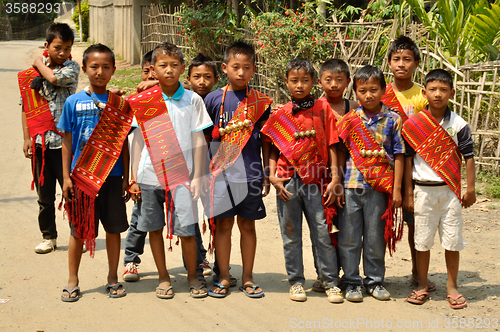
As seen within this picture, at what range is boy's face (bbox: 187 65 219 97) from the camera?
3.87m

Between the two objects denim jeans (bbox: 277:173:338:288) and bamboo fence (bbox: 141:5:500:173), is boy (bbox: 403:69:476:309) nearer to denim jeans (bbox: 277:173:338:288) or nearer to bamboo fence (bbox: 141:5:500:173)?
denim jeans (bbox: 277:173:338:288)

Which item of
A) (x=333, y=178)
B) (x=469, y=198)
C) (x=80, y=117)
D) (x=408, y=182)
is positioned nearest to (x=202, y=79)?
(x=80, y=117)

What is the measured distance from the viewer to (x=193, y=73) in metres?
3.89

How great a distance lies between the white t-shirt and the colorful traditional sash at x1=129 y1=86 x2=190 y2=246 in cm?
3

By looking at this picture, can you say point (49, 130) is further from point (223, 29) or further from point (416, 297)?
point (223, 29)

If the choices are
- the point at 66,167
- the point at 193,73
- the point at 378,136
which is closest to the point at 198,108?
the point at 193,73

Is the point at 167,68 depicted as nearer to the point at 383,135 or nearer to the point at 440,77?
the point at 383,135

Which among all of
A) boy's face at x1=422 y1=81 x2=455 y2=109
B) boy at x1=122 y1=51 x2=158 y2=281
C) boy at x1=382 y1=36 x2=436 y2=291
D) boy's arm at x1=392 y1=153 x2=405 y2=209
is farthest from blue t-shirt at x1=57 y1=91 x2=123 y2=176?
boy's face at x1=422 y1=81 x2=455 y2=109

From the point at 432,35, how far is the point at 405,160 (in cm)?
420

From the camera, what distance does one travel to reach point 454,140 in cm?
332

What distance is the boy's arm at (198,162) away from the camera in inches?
135

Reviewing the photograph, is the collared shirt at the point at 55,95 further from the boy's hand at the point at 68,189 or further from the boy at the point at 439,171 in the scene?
the boy at the point at 439,171

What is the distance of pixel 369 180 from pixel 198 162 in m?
1.22

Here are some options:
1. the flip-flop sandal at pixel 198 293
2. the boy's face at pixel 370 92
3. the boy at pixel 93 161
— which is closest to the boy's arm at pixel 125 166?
the boy at pixel 93 161
